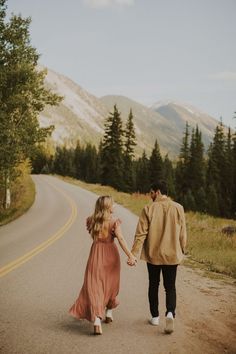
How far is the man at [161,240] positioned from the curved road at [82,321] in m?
0.57

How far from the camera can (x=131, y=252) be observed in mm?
6535

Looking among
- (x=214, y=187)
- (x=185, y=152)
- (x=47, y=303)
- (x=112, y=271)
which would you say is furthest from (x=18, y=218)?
(x=185, y=152)

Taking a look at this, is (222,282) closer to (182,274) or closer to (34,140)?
(182,274)

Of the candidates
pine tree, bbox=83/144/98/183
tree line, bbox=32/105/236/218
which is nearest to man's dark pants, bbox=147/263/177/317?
tree line, bbox=32/105/236/218

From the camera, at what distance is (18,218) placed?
79.9 ft

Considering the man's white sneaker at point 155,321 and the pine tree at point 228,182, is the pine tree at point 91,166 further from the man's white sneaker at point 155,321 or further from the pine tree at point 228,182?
the man's white sneaker at point 155,321

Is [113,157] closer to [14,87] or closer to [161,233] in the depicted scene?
[14,87]

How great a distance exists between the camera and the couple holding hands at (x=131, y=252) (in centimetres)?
627

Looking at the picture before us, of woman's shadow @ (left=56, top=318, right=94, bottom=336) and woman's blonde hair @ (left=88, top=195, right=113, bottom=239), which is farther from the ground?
woman's blonde hair @ (left=88, top=195, right=113, bottom=239)

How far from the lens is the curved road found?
5.75 m

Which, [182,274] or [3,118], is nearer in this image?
[182,274]

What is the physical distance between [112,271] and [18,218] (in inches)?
738

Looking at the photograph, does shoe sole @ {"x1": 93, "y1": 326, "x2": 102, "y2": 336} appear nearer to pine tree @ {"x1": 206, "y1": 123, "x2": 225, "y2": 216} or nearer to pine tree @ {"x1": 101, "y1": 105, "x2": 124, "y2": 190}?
pine tree @ {"x1": 101, "y1": 105, "x2": 124, "y2": 190}

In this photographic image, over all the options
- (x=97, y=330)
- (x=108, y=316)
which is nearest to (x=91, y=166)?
(x=108, y=316)
